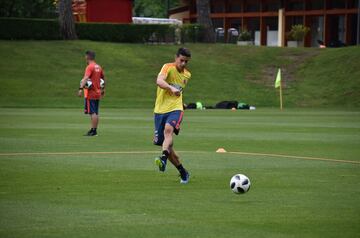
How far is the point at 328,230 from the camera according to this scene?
1071 centimetres

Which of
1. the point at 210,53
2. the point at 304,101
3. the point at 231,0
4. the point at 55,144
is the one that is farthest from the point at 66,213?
the point at 231,0

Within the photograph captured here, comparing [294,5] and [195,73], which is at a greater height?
[294,5]

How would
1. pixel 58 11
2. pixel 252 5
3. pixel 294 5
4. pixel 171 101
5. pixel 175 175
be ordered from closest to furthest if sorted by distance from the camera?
pixel 171 101
pixel 175 175
pixel 58 11
pixel 294 5
pixel 252 5

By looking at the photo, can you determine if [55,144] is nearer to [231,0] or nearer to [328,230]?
[328,230]

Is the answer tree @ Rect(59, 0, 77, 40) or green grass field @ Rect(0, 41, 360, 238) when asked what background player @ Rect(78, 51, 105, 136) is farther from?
tree @ Rect(59, 0, 77, 40)

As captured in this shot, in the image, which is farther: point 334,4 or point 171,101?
point 334,4

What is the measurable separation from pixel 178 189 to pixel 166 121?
1.63 metres

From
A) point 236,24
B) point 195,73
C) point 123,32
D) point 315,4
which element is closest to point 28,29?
point 123,32

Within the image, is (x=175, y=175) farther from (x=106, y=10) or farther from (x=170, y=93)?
(x=106, y=10)

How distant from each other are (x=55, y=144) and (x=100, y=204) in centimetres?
951

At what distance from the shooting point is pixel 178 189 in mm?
14156

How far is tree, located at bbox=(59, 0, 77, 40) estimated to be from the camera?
57.7m

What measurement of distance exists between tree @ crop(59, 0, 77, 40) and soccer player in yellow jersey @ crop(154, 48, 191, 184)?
43.0 meters

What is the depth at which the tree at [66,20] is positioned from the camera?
57.7 meters
